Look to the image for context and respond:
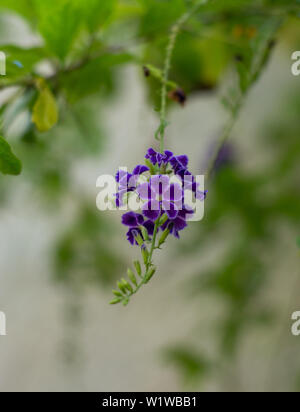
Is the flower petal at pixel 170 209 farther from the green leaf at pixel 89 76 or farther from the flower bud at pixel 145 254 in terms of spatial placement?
the green leaf at pixel 89 76

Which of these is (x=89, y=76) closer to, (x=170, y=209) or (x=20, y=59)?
(x=20, y=59)

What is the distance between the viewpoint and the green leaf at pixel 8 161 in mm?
392

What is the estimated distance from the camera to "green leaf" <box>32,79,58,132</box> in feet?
1.69

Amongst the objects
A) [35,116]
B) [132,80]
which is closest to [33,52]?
[35,116]

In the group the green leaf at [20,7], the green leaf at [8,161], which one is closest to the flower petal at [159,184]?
the green leaf at [8,161]

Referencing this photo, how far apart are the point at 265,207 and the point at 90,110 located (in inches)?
20.4

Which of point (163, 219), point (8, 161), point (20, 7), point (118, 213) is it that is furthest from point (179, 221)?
point (118, 213)

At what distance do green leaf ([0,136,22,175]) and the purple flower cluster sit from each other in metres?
0.09

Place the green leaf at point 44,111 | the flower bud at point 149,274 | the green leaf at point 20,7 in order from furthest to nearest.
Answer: the green leaf at point 20,7
the green leaf at point 44,111
the flower bud at point 149,274

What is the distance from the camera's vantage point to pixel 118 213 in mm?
1757

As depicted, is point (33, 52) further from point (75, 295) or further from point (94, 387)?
point (94, 387)

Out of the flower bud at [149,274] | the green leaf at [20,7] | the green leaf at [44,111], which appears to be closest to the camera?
the flower bud at [149,274]

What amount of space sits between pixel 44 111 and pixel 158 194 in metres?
0.23

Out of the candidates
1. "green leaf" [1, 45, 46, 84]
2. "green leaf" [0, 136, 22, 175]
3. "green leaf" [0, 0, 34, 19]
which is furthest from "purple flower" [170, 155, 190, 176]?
"green leaf" [0, 0, 34, 19]
